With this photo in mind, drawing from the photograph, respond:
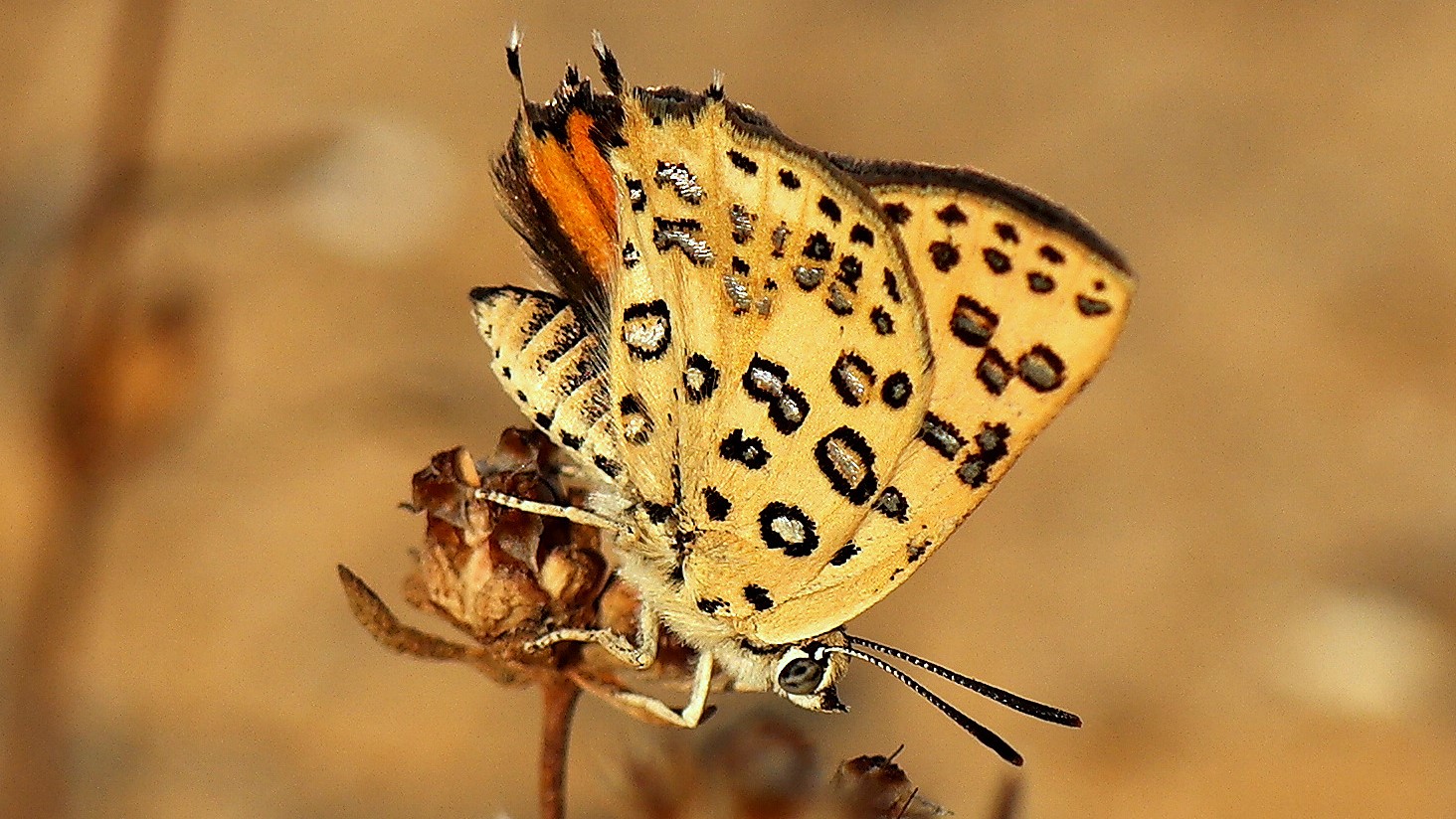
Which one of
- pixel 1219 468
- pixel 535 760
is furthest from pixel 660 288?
pixel 1219 468

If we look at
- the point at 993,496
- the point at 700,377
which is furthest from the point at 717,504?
the point at 993,496

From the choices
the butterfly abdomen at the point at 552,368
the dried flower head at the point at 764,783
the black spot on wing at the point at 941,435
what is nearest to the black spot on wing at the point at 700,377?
the butterfly abdomen at the point at 552,368

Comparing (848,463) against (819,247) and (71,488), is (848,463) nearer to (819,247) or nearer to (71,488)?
(819,247)

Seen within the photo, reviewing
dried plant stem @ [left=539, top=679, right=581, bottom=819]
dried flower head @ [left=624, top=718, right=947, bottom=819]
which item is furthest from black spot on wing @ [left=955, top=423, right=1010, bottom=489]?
dried plant stem @ [left=539, top=679, right=581, bottom=819]

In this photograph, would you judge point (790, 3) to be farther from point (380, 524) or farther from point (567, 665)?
point (567, 665)

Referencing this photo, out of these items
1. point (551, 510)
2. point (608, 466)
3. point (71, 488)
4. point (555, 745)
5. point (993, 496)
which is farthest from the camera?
point (993, 496)

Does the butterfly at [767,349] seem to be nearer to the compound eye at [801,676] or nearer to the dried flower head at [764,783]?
the compound eye at [801,676]
